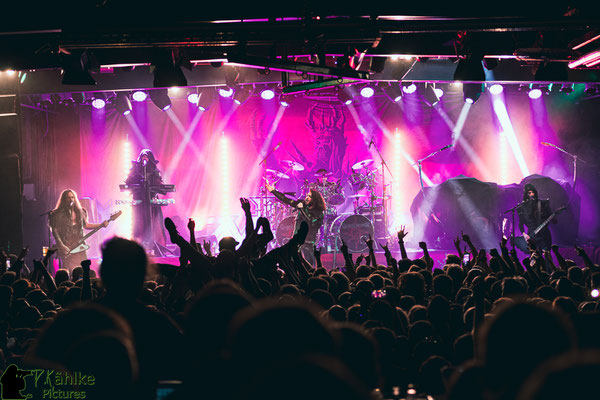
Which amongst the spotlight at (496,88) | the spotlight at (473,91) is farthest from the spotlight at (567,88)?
the spotlight at (473,91)

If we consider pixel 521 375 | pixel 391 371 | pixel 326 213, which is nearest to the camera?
pixel 521 375

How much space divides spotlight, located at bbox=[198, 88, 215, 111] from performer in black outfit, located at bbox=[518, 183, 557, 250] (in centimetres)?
791

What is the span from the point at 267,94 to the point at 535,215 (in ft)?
23.7

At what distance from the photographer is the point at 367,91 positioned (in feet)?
44.9

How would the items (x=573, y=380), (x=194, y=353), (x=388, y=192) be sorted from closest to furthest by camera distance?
1. (x=573, y=380)
2. (x=194, y=353)
3. (x=388, y=192)

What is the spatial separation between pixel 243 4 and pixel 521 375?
17.2 feet

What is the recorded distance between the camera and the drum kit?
12352 millimetres

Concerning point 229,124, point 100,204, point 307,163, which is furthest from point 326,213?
point 100,204

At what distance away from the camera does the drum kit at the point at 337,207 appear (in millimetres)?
12352

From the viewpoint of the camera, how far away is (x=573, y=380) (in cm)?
77

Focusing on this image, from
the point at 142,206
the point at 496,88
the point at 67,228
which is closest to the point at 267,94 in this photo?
the point at 142,206

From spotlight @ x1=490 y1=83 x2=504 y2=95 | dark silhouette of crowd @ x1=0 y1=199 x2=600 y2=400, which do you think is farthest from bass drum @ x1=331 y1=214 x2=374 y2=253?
dark silhouette of crowd @ x1=0 y1=199 x2=600 y2=400

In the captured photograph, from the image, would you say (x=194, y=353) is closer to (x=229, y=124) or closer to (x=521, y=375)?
(x=521, y=375)

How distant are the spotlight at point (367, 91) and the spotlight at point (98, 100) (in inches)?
264
